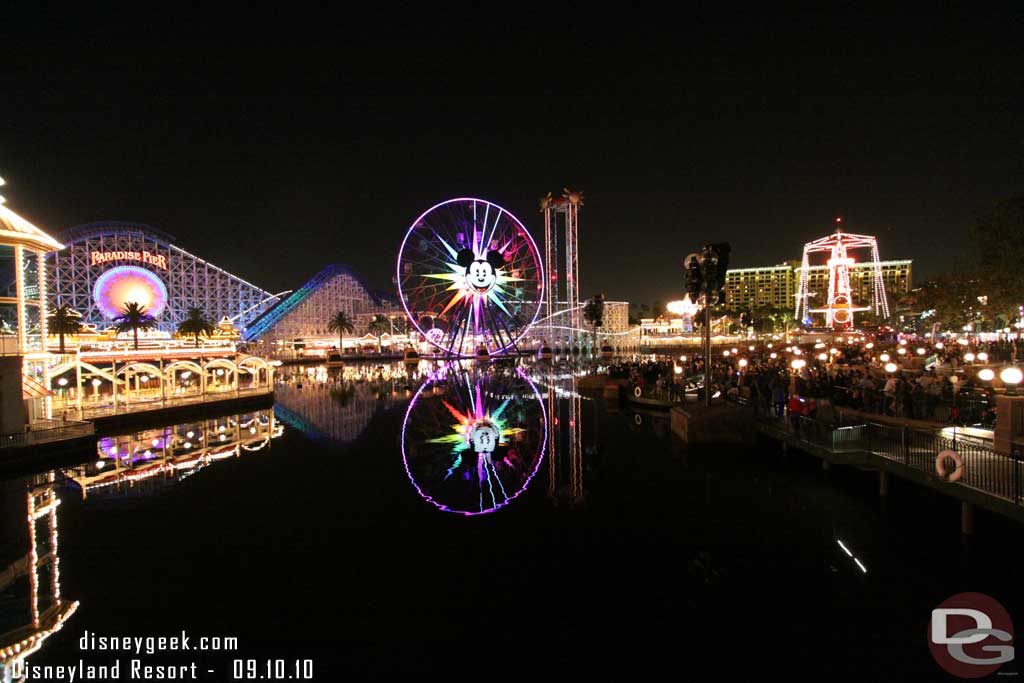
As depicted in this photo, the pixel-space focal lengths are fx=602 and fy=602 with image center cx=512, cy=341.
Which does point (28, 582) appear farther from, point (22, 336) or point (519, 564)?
point (22, 336)

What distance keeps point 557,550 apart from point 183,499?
8426 millimetres

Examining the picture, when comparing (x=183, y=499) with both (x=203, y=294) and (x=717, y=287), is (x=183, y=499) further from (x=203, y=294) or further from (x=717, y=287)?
(x=203, y=294)

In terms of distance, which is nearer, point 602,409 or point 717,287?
point 717,287

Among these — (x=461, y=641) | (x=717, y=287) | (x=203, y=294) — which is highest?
(x=203, y=294)

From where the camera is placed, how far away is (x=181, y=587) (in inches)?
325

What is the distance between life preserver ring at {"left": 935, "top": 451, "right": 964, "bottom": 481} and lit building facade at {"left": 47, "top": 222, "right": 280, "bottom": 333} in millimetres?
61636

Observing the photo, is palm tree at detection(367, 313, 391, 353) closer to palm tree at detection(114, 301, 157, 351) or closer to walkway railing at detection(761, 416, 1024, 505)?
palm tree at detection(114, 301, 157, 351)

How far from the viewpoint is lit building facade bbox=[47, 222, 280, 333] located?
52562 mm

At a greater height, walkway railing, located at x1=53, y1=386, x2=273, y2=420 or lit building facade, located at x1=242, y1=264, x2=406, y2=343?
lit building facade, located at x1=242, y1=264, x2=406, y2=343

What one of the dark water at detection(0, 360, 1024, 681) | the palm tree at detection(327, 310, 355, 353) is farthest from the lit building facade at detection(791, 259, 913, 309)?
the dark water at detection(0, 360, 1024, 681)

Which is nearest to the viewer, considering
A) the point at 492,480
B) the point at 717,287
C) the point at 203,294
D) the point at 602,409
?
the point at 492,480

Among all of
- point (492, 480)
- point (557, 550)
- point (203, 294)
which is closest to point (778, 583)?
point (557, 550)

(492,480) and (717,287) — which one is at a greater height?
(717,287)

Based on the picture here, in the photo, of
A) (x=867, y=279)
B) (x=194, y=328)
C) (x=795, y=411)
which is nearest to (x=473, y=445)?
(x=795, y=411)
